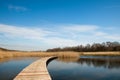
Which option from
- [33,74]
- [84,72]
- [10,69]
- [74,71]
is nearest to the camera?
[33,74]

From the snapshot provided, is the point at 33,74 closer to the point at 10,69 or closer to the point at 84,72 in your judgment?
the point at 84,72

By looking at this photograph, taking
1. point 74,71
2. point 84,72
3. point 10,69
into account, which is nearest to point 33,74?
point 74,71

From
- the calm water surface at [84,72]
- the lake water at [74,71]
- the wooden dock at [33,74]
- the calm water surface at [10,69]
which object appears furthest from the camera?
the calm water surface at [84,72]

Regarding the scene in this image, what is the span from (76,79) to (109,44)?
72.9 meters

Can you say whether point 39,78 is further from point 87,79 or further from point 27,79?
point 87,79

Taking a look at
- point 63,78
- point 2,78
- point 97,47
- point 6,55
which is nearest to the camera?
point 2,78

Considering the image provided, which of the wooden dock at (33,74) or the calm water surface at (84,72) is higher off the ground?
the wooden dock at (33,74)

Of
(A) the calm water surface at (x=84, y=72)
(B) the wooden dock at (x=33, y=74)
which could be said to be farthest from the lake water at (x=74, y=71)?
(B) the wooden dock at (x=33, y=74)

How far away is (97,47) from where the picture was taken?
74.8 m

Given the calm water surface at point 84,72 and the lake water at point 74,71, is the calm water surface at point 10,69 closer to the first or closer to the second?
the lake water at point 74,71

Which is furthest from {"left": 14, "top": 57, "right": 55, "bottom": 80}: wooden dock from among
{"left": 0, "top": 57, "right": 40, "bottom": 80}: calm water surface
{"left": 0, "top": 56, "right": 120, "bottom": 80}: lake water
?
{"left": 0, "top": 57, "right": 40, "bottom": 80}: calm water surface

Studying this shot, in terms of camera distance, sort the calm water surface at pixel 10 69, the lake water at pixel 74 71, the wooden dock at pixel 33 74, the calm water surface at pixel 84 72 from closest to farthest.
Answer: the wooden dock at pixel 33 74 < the calm water surface at pixel 10 69 < the lake water at pixel 74 71 < the calm water surface at pixel 84 72

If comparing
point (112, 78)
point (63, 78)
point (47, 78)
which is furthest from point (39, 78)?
point (112, 78)

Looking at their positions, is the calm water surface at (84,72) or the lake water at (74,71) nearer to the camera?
the lake water at (74,71)
